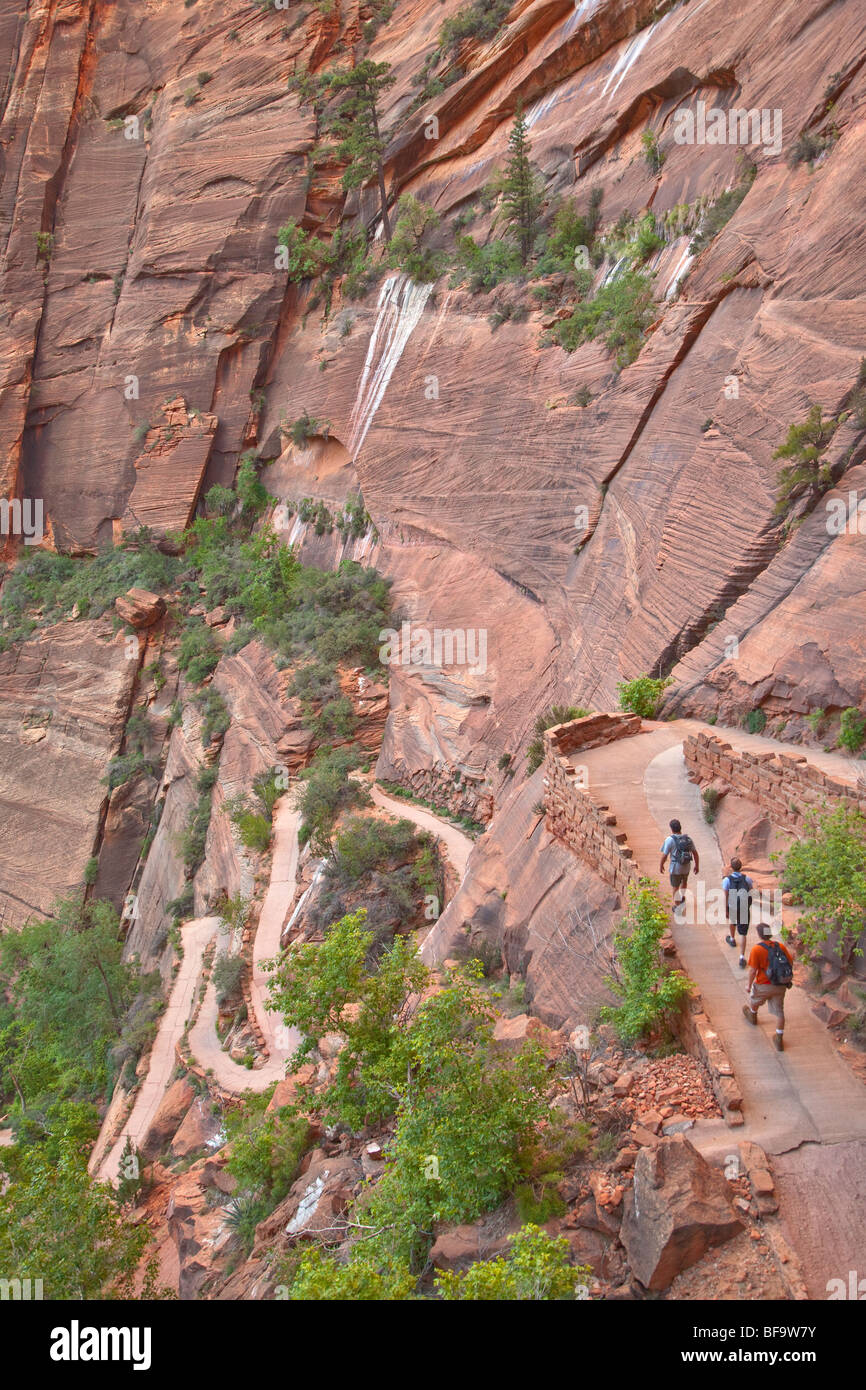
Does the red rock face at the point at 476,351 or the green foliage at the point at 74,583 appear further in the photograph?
the green foliage at the point at 74,583

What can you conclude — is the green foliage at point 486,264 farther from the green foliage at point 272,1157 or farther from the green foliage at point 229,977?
the green foliage at point 272,1157

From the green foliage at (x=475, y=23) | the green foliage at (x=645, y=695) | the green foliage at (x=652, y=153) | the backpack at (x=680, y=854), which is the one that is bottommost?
the backpack at (x=680, y=854)

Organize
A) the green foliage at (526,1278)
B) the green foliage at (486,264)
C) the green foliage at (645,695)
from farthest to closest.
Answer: the green foliage at (486,264), the green foliage at (645,695), the green foliage at (526,1278)

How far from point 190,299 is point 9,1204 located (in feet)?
118

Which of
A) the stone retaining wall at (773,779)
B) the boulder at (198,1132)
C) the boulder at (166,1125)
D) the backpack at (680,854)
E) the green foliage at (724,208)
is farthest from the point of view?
the green foliage at (724,208)

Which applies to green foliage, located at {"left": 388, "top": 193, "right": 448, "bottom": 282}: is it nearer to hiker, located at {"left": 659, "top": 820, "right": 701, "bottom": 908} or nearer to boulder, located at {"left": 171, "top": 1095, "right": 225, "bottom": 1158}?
hiker, located at {"left": 659, "top": 820, "right": 701, "bottom": 908}

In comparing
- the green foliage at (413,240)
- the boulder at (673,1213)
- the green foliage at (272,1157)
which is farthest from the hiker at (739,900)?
the green foliage at (413,240)

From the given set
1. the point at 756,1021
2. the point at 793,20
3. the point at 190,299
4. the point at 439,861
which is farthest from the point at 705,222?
the point at 190,299

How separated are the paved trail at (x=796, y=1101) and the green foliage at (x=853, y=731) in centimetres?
20

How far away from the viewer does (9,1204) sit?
10.5 meters

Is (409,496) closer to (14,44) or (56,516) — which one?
(56,516)

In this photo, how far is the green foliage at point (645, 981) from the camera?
332 inches

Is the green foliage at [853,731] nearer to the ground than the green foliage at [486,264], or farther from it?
nearer to the ground

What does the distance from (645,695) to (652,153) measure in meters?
15.0
